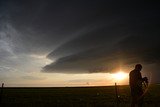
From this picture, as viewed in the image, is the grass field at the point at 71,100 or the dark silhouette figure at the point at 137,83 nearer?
the dark silhouette figure at the point at 137,83

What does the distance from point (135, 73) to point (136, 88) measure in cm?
82

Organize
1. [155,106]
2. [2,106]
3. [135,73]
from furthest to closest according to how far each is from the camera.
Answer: [2,106] < [155,106] < [135,73]

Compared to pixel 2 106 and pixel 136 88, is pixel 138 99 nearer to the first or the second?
pixel 136 88

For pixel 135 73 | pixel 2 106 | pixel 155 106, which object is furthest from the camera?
pixel 2 106

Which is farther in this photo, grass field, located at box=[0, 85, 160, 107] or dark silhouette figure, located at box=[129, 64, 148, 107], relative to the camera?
grass field, located at box=[0, 85, 160, 107]

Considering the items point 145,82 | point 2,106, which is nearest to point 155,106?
point 145,82

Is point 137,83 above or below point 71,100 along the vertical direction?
above

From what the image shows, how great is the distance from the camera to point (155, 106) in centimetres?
1709

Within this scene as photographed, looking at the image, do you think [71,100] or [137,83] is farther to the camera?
[71,100]

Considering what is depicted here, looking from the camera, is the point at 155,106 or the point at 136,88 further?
the point at 155,106

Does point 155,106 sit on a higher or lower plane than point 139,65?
lower

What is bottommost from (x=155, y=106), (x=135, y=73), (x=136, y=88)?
(x=155, y=106)

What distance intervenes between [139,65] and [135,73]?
457 mm

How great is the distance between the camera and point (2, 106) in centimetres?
1833
